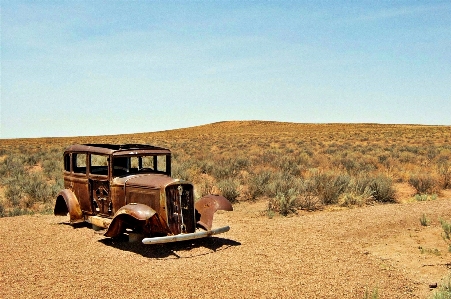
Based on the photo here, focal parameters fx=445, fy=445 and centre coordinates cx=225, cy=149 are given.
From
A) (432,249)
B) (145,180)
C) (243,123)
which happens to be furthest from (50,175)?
(243,123)

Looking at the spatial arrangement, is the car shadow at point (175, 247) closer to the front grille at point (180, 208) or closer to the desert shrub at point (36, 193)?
the front grille at point (180, 208)

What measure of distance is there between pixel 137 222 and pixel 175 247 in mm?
871

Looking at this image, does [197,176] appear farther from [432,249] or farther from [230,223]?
[432,249]

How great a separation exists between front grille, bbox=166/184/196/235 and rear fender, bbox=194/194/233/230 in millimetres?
514

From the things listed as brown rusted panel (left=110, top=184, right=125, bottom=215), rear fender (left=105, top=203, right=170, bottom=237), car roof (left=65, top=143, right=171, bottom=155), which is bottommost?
rear fender (left=105, top=203, right=170, bottom=237)

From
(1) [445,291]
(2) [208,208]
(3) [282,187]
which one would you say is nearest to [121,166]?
(2) [208,208]

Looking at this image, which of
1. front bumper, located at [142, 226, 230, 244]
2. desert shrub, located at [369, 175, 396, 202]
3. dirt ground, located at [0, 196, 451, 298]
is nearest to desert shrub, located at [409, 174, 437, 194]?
desert shrub, located at [369, 175, 396, 202]

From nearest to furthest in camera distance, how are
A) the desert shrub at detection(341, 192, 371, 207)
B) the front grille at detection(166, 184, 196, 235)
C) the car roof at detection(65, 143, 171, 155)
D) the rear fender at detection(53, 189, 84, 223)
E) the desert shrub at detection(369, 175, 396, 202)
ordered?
the front grille at detection(166, 184, 196, 235) → the car roof at detection(65, 143, 171, 155) → the rear fender at detection(53, 189, 84, 223) → the desert shrub at detection(341, 192, 371, 207) → the desert shrub at detection(369, 175, 396, 202)

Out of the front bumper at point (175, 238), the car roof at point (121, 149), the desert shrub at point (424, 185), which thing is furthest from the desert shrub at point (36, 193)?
the desert shrub at point (424, 185)

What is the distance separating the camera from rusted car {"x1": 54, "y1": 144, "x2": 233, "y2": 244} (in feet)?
26.6

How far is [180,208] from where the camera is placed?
8.32 meters

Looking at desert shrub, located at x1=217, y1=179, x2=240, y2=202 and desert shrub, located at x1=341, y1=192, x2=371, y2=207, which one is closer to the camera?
desert shrub, located at x1=341, y1=192, x2=371, y2=207

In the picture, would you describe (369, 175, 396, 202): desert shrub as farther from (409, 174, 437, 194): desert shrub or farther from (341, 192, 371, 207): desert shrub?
(409, 174, 437, 194): desert shrub

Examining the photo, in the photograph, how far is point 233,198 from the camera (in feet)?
47.9
